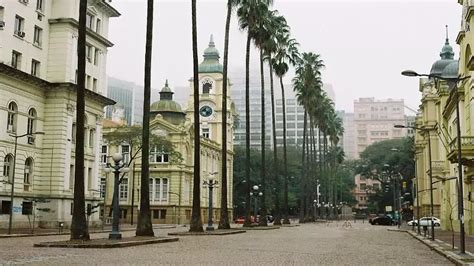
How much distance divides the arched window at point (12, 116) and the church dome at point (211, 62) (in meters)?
52.8

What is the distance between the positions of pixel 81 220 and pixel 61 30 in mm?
28439

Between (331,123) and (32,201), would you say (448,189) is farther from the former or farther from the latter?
(331,123)

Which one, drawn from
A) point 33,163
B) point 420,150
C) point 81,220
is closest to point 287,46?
point 420,150

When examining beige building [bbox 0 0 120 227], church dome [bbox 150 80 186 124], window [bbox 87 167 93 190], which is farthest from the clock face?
beige building [bbox 0 0 120 227]

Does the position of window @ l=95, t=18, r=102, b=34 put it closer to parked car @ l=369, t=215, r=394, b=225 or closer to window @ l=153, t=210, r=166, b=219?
window @ l=153, t=210, r=166, b=219

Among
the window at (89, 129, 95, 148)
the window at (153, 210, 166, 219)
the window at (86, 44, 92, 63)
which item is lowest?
the window at (153, 210, 166, 219)

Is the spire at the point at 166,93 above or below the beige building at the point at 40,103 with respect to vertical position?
above

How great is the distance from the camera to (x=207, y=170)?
9319cm

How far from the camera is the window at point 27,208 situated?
4572 cm

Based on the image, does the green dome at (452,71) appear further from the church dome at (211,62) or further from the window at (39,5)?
the church dome at (211,62)

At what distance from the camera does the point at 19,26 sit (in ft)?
151

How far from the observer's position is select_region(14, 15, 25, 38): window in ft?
149

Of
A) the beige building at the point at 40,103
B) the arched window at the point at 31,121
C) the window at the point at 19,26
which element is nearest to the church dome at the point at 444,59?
the beige building at the point at 40,103

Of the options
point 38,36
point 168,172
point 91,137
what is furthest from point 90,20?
point 168,172
